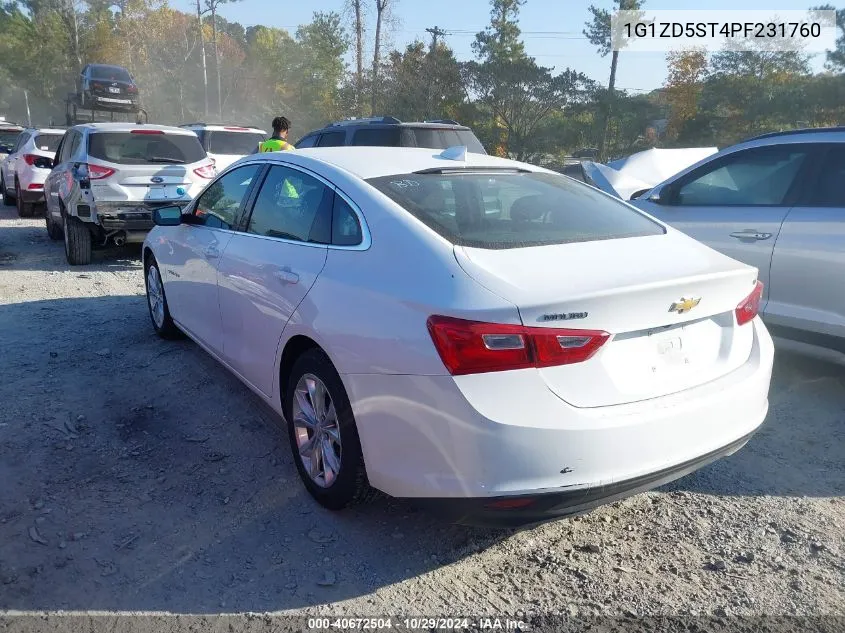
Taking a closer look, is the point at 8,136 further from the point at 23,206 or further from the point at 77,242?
the point at 77,242

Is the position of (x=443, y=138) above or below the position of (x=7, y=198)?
above

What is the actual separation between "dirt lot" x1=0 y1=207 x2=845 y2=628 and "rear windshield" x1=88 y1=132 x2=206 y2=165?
4.74 meters

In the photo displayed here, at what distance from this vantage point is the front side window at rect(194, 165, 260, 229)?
4.31 metres

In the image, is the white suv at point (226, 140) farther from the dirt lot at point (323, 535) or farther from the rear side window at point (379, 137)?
the dirt lot at point (323, 535)

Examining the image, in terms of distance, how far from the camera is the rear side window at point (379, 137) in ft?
34.4

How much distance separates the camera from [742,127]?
94.4ft

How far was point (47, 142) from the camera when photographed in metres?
13.6

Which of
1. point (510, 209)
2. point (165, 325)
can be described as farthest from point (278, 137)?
point (510, 209)

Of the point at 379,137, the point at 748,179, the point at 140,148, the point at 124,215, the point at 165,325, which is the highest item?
the point at 379,137

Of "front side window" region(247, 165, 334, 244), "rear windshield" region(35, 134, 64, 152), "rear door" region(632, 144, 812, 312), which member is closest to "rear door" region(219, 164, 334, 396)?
"front side window" region(247, 165, 334, 244)

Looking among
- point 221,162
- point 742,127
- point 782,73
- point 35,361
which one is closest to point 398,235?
point 35,361

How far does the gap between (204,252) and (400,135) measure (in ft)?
21.2

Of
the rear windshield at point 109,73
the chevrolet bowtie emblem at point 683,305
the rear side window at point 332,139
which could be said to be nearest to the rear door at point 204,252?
the chevrolet bowtie emblem at point 683,305

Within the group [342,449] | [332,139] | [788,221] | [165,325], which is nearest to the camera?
[342,449]
